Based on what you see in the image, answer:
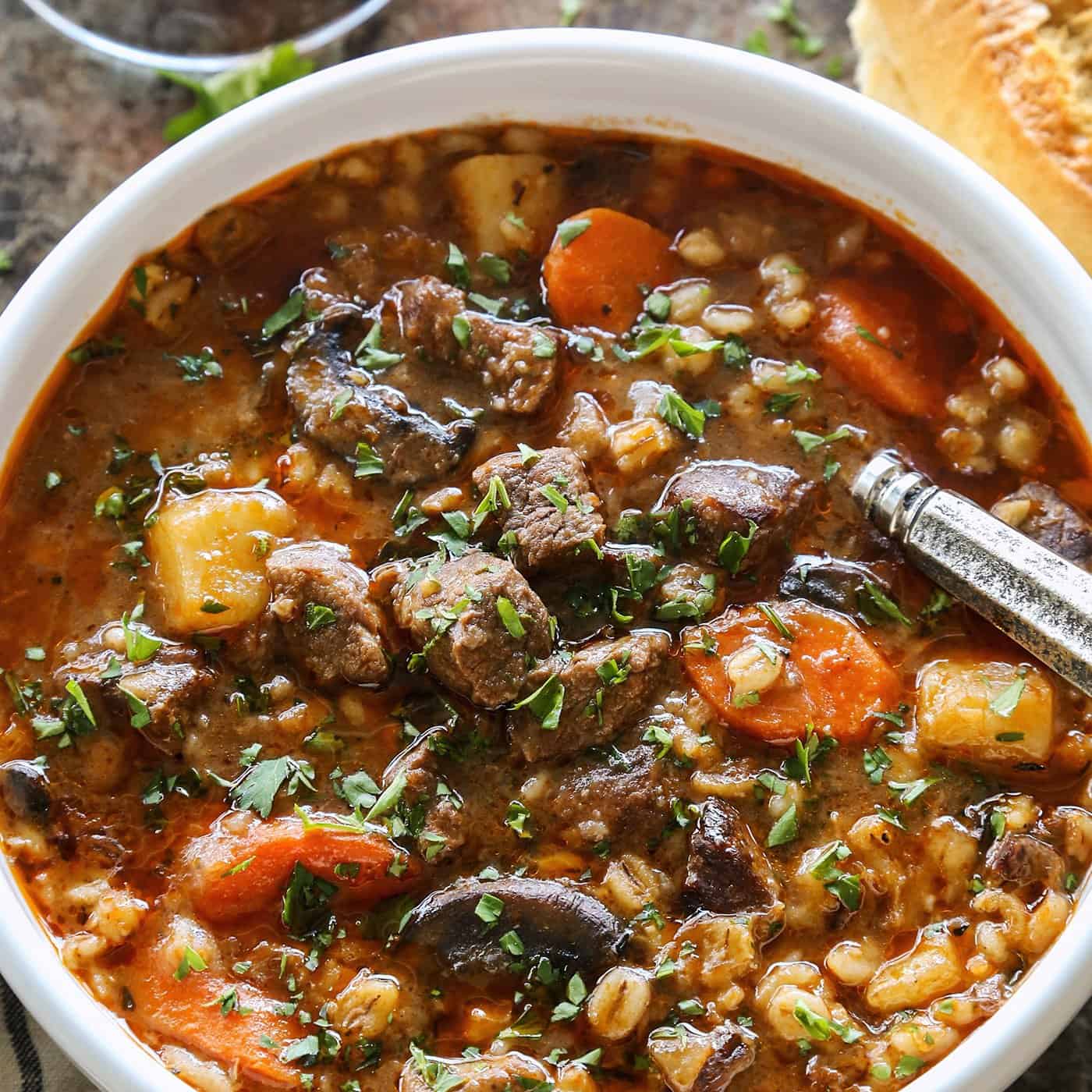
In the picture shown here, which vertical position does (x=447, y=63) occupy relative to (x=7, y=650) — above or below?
above

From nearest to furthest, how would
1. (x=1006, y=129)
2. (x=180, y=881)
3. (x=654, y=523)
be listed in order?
(x=180, y=881) < (x=654, y=523) < (x=1006, y=129)

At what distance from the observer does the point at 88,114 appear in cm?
446

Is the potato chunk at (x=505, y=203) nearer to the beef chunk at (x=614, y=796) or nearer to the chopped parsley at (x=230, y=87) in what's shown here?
the chopped parsley at (x=230, y=87)

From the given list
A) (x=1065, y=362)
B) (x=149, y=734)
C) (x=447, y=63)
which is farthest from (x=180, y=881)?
(x=1065, y=362)

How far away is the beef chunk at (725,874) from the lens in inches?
124

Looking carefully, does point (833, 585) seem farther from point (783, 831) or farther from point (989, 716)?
point (783, 831)

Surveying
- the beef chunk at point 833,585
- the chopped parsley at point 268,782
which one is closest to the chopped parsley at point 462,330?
the beef chunk at point 833,585

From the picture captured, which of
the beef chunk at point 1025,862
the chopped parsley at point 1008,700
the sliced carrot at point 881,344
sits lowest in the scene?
the beef chunk at point 1025,862

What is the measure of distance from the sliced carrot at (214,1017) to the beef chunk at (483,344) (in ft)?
4.71

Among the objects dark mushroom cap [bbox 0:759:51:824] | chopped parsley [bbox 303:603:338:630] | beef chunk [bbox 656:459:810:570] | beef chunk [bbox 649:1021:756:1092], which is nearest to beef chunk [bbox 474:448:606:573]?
beef chunk [bbox 656:459:810:570]

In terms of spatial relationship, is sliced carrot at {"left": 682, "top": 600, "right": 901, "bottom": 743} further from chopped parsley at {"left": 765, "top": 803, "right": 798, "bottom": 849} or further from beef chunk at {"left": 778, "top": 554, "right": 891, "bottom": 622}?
chopped parsley at {"left": 765, "top": 803, "right": 798, "bottom": 849}

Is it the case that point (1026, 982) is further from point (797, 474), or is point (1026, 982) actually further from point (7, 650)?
point (7, 650)

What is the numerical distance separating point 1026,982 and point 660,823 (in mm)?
808

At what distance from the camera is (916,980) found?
10.2 feet
